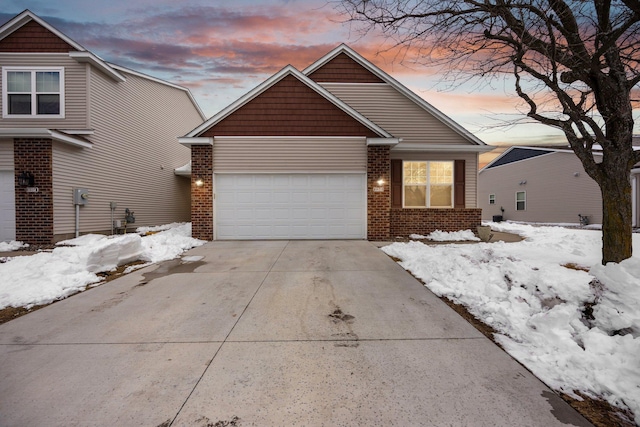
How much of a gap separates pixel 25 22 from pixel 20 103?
2.87 m

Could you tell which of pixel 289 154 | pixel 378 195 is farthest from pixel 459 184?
pixel 289 154

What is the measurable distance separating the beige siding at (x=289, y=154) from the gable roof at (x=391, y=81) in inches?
146

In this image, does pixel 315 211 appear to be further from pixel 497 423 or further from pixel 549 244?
pixel 497 423

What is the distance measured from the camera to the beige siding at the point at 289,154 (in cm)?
1089

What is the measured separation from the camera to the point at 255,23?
411 inches

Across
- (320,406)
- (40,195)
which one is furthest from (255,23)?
(320,406)

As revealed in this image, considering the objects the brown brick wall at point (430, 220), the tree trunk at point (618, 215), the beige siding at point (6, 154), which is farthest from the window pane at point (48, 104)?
the tree trunk at point (618, 215)

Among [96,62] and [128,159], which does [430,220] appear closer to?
[128,159]

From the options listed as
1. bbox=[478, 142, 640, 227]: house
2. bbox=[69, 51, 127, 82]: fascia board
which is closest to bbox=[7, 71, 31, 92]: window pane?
bbox=[69, 51, 127, 82]: fascia board

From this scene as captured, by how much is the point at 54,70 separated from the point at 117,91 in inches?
84.8

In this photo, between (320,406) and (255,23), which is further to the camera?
(255,23)

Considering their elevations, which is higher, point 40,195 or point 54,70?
point 54,70

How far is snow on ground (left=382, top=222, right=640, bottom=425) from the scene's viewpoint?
2.45 meters

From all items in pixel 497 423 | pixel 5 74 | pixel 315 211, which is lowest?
pixel 497 423
